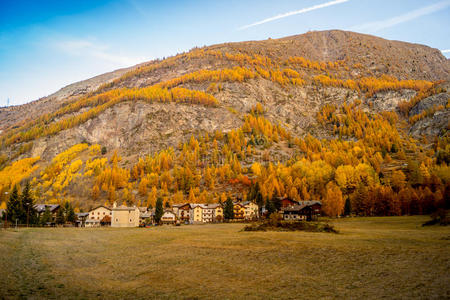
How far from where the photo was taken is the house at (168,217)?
101500mm

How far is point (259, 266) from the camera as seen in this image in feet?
71.9

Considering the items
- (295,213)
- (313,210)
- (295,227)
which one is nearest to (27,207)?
(295,227)

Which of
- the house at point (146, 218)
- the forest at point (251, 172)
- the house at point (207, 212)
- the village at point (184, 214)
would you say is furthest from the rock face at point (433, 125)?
the house at point (146, 218)

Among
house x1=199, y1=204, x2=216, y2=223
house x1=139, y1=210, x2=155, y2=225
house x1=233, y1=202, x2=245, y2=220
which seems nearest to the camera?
house x1=139, y1=210, x2=155, y2=225

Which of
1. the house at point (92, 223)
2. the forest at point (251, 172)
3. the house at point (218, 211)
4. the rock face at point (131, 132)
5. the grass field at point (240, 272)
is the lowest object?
the house at point (92, 223)

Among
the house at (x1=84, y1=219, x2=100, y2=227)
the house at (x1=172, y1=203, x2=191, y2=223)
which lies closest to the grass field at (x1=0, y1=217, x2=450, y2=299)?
the house at (x1=84, y1=219, x2=100, y2=227)

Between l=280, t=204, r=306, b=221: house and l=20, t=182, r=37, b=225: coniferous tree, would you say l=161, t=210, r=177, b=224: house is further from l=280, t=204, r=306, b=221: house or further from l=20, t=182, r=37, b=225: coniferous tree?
l=20, t=182, r=37, b=225: coniferous tree

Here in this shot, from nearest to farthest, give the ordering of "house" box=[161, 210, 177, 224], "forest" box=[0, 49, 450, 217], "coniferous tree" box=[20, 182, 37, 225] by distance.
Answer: "coniferous tree" box=[20, 182, 37, 225], "forest" box=[0, 49, 450, 217], "house" box=[161, 210, 177, 224]

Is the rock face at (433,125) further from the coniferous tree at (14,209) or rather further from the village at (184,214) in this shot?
the coniferous tree at (14,209)

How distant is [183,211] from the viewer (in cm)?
11188

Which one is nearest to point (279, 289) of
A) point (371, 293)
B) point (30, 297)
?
point (371, 293)

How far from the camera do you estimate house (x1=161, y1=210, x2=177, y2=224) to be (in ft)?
333

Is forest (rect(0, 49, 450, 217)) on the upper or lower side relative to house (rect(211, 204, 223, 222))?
upper

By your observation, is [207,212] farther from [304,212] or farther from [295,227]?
[295,227]
